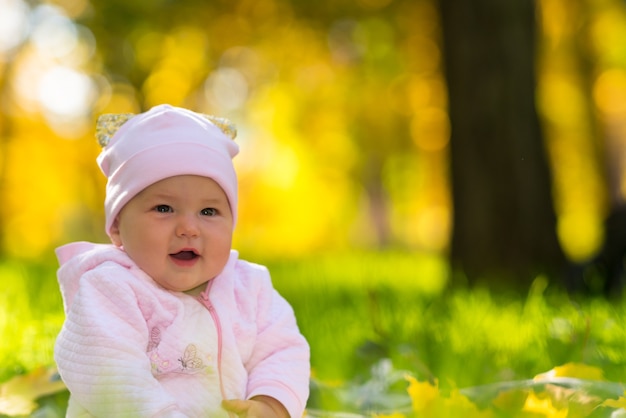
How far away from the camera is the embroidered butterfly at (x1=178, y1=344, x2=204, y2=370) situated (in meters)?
1.90

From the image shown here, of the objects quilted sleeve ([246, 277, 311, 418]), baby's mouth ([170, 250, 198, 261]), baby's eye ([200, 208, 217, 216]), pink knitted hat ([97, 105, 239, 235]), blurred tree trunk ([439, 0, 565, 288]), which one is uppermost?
blurred tree trunk ([439, 0, 565, 288])

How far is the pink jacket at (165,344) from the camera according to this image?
1.77m

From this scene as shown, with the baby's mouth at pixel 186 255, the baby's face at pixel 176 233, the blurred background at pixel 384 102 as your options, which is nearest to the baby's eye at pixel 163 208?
the baby's face at pixel 176 233

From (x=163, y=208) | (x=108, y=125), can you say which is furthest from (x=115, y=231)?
(x=108, y=125)

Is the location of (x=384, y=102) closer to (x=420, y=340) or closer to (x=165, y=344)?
(x=420, y=340)

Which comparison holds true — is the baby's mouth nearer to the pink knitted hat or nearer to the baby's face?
the baby's face

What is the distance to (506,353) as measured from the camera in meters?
2.93

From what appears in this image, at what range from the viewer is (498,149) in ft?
19.4

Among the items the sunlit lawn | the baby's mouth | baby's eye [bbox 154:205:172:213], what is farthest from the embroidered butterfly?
the sunlit lawn

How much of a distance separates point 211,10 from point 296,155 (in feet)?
57.5

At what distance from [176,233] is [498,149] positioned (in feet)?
14.4

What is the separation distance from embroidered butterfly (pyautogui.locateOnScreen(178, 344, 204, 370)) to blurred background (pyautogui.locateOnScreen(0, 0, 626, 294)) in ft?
13.2

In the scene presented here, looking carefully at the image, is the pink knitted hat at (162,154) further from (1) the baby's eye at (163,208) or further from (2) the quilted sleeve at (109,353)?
(2) the quilted sleeve at (109,353)

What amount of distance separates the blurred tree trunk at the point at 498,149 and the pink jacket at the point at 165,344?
13.0 ft
